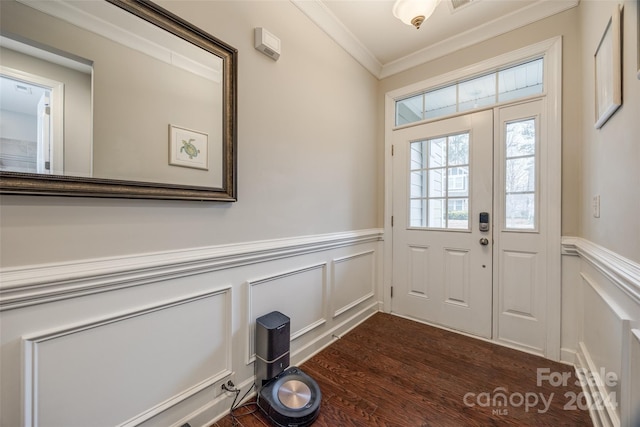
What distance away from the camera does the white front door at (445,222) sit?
2.20 meters

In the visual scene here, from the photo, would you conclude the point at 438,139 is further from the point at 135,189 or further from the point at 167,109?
the point at 135,189

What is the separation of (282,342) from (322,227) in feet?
2.93

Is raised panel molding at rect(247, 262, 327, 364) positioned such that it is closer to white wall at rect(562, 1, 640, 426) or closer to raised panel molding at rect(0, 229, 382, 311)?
raised panel molding at rect(0, 229, 382, 311)

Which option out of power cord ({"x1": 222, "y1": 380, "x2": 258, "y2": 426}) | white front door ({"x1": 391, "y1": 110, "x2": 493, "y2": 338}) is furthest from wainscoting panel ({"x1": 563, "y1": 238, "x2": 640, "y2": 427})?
power cord ({"x1": 222, "y1": 380, "x2": 258, "y2": 426})

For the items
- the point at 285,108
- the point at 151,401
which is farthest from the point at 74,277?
the point at 285,108

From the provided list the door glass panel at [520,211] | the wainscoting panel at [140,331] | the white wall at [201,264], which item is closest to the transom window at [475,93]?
the white wall at [201,264]

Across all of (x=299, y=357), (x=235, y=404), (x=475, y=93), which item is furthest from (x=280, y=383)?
(x=475, y=93)

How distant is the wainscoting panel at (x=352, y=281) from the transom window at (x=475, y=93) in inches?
59.1

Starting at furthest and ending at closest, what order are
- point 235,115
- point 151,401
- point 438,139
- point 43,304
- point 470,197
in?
point 438,139
point 470,197
point 235,115
point 151,401
point 43,304

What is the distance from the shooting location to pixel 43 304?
906 mm

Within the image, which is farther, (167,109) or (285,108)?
(285,108)

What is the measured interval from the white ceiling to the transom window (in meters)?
0.32

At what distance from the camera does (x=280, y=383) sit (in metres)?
1.45

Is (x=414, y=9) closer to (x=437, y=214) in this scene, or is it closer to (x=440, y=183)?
(x=440, y=183)
